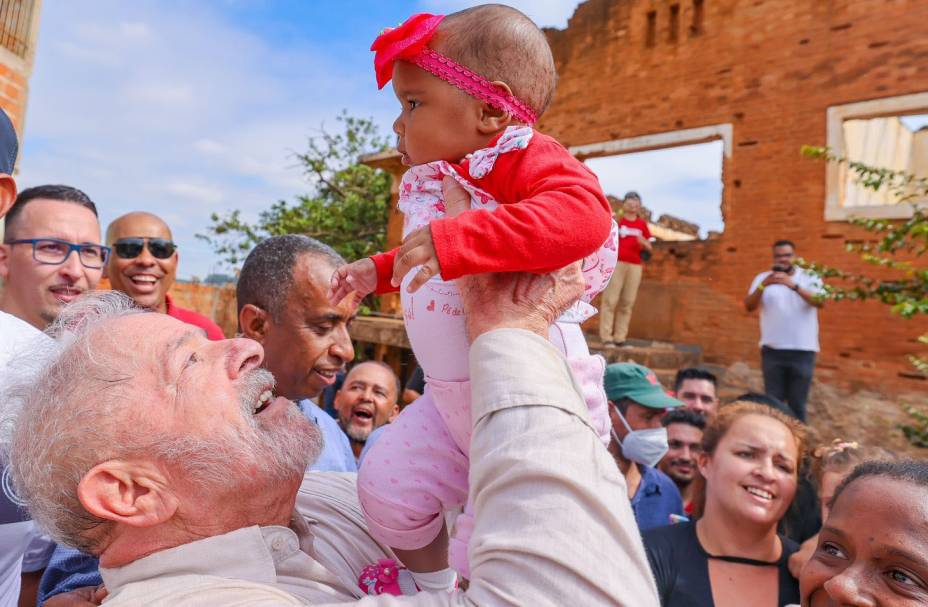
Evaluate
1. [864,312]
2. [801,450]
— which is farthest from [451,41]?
[864,312]

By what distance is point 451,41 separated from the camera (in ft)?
5.08

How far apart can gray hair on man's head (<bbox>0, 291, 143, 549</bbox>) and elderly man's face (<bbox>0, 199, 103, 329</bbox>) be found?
2029 millimetres

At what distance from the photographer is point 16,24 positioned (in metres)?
4.98

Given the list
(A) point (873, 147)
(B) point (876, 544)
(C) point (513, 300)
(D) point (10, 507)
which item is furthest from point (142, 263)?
(A) point (873, 147)

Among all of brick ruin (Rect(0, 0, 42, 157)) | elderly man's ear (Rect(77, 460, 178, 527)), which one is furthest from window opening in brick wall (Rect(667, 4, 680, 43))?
elderly man's ear (Rect(77, 460, 178, 527))

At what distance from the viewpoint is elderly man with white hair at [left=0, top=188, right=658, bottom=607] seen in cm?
98

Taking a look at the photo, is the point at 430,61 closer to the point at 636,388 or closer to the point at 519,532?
the point at 519,532

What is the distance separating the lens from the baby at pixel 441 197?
147 centimetres

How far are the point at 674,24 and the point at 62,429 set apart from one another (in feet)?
37.0

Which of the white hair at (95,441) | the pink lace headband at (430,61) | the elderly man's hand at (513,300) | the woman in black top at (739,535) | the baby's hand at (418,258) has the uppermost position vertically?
the pink lace headband at (430,61)

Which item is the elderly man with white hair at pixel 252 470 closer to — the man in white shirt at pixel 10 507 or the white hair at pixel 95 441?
the white hair at pixel 95 441

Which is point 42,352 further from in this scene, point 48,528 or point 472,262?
point 472,262

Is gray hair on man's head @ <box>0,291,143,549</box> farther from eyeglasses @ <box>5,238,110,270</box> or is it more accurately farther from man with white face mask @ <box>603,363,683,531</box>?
man with white face mask @ <box>603,363,683,531</box>

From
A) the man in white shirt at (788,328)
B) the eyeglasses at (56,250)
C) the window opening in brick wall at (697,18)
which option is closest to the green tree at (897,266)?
the man in white shirt at (788,328)
